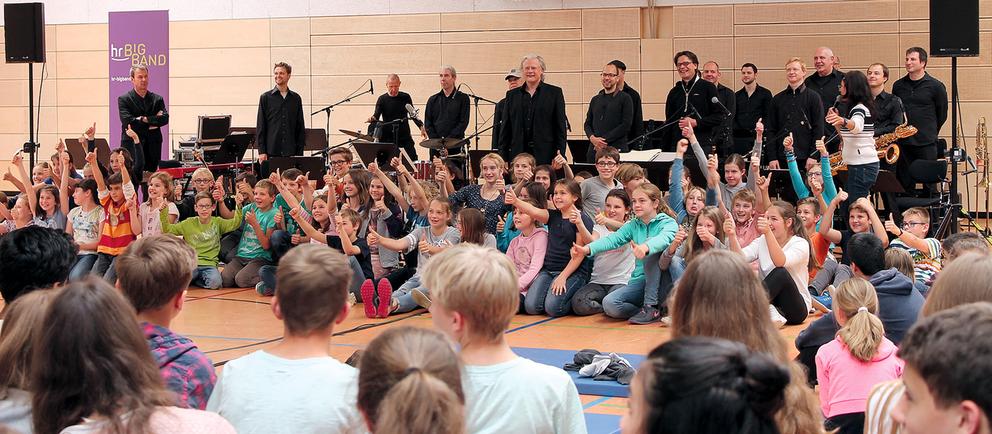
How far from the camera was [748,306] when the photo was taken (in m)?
2.91

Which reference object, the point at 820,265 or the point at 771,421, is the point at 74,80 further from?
the point at 771,421

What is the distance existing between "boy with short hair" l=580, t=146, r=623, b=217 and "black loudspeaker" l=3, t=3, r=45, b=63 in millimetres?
6775

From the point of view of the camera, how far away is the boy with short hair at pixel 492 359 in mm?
2662

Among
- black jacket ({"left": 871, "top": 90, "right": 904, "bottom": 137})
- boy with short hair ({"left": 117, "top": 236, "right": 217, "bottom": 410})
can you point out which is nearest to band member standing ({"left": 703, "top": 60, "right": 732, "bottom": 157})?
black jacket ({"left": 871, "top": 90, "right": 904, "bottom": 137})

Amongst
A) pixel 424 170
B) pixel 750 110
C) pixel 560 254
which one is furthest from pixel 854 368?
pixel 424 170

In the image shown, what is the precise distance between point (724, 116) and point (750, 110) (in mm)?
1140

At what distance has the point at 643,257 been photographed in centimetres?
783

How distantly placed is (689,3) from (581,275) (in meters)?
6.53

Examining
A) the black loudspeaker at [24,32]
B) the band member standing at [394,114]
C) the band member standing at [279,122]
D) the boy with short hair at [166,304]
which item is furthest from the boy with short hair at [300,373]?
the black loudspeaker at [24,32]

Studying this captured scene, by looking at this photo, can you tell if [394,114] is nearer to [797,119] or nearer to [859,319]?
[797,119]

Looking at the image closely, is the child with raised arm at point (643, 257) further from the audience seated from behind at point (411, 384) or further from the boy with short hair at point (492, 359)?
the audience seated from behind at point (411, 384)

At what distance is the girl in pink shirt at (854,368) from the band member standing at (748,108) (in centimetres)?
777

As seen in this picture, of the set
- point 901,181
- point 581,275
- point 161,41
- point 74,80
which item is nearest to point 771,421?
point 581,275

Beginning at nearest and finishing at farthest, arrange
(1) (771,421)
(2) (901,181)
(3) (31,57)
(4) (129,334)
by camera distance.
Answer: (1) (771,421) → (4) (129,334) → (2) (901,181) → (3) (31,57)
